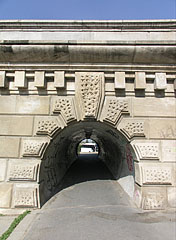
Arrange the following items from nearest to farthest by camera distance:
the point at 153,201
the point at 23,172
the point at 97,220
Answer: the point at 97,220
the point at 153,201
the point at 23,172

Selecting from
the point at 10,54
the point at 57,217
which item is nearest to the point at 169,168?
the point at 57,217

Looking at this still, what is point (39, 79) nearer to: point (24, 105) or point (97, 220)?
point (24, 105)

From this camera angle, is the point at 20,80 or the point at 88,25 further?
the point at 88,25

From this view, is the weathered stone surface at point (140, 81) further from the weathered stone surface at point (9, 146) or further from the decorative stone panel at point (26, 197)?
the decorative stone panel at point (26, 197)

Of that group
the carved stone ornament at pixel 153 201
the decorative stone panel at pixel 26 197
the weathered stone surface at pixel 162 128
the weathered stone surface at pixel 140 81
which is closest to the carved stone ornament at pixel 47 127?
the decorative stone panel at pixel 26 197

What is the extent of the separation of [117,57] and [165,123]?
2.15 m

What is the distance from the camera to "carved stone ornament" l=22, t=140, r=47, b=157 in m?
4.04

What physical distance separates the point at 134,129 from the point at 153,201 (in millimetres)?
1812

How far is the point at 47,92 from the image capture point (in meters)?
4.31

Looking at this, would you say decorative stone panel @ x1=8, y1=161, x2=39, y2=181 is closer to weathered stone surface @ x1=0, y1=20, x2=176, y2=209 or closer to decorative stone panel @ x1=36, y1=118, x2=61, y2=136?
weathered stone surface @ x1=0, y1=20, x2=176, y2=209

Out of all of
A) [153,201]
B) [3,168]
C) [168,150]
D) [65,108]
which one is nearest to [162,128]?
[168,150]

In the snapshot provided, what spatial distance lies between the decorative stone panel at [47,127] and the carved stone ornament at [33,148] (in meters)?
0.26

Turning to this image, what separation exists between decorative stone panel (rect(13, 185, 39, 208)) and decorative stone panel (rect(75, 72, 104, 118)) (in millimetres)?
2279

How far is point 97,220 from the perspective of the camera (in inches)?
130
